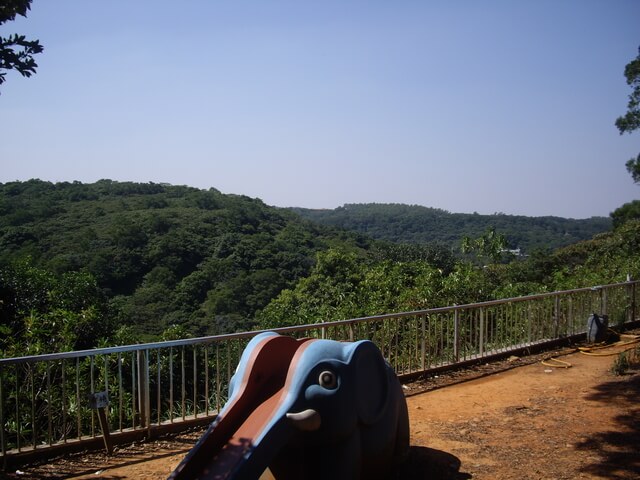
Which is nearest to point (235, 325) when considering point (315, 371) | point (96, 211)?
point (315, 371)

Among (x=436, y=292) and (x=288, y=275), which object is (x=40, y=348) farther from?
(x=288, y=275)

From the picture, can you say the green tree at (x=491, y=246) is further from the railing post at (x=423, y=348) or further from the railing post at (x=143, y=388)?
the railing post at (x=143, y=388)

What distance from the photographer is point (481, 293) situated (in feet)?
50.2

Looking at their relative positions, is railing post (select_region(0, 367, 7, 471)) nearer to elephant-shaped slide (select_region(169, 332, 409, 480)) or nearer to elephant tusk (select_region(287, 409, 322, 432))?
elephant-shaped slide (select_region(169, 332, 409, 480))

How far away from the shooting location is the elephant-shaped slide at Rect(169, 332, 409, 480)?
3780 mm

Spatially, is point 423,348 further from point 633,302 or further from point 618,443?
point 633,302

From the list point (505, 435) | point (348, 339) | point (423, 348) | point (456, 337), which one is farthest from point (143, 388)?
point (456, 337)

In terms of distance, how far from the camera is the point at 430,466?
530cm

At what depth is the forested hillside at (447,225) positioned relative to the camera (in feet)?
316

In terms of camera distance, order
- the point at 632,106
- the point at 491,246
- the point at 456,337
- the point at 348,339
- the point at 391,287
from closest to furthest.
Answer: the point at 348,339 → the point at 456,337 → the point at 391,287 → the point at 632,106 → the point at 491,246

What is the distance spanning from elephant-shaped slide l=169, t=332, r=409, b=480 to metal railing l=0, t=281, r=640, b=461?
2.00 meters

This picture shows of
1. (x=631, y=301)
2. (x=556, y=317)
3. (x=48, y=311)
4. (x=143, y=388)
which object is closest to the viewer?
(x=143, y=388)

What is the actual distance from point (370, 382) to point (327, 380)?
1.72ft

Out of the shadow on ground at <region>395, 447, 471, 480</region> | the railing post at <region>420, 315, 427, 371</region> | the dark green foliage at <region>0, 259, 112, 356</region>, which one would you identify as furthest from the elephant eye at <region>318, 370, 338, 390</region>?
the dark green foliage at <region>0, 259, 112, 356</region>
